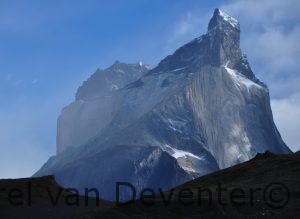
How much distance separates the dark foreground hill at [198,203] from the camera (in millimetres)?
47906

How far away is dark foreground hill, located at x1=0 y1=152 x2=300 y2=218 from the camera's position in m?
47.9

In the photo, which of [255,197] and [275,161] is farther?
[275,161]

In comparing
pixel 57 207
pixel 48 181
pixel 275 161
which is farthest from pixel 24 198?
pixel 275 161

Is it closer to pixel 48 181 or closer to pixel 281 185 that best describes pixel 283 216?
pixel 281 185

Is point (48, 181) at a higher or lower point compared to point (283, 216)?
higher

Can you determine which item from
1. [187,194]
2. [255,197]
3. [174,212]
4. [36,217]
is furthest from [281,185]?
[36,217]

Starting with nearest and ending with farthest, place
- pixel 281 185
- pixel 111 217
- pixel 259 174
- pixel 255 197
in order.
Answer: pixel 111 217
pixel 255 197
pixel 281 185
pixel 259 174

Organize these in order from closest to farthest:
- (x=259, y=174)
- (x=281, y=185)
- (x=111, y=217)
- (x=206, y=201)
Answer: (x=111, y=217) → (x=206, y=201) → (x=281, y=185) → (x=259, y=174)

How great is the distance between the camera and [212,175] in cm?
7306

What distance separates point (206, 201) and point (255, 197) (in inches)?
239

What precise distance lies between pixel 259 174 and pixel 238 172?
11.6 ft

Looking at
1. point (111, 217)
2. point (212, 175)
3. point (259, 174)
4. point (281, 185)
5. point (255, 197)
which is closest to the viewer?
point (111, 217)

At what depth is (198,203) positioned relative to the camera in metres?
50.6

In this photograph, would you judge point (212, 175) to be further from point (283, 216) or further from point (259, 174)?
point (283, 216)
